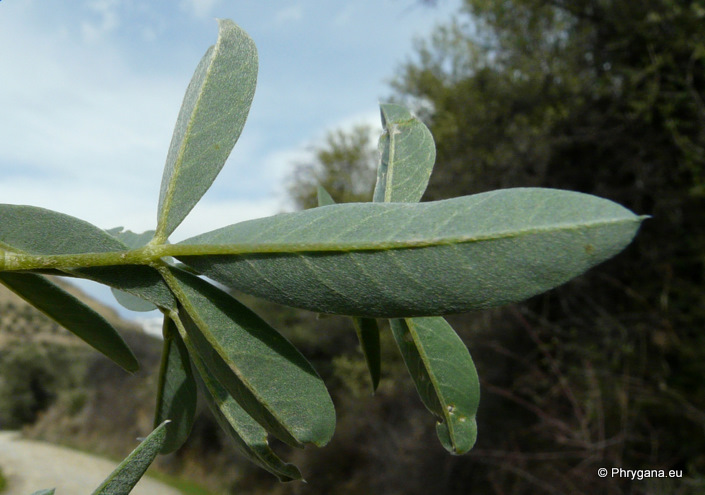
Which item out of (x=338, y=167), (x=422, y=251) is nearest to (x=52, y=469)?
(x=338, y=167)

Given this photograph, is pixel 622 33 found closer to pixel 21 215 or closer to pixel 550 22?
pixel 550 22

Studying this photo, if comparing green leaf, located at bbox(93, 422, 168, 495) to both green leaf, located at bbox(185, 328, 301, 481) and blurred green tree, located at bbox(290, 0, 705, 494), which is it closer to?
green leaf, located at bbox(185, 328, 301, 481)

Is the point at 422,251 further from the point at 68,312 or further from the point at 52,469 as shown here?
the point at 52,469

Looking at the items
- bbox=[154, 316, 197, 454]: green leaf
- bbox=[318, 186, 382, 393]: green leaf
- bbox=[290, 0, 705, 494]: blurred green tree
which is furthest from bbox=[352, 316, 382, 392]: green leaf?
bbox=[290, 0, 705, 494]: blurred green tree


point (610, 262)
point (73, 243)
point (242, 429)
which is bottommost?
point (610, 262)

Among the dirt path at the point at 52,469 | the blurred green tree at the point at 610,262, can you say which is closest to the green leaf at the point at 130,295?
the blurred green tree at the point at 610,262

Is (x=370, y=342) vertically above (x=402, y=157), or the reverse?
(x=402, y=157)

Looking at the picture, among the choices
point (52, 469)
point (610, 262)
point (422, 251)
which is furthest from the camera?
point (52, 469)
